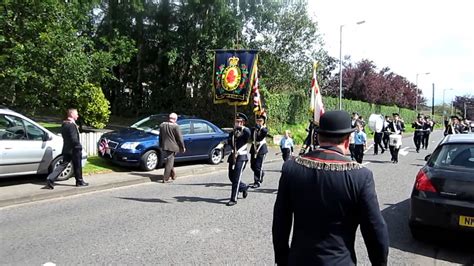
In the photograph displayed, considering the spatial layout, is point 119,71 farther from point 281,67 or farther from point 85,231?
point 85,231

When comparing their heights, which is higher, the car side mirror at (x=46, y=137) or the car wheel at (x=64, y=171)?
the car side mirror at (x=46, y=137)

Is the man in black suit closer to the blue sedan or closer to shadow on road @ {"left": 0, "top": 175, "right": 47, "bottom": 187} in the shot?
shadow on road @ {"left": 0, "top": 175, "right": 47, "bottom": 187}

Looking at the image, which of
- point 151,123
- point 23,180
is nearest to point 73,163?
point 23,180

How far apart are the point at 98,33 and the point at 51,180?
17135 mm

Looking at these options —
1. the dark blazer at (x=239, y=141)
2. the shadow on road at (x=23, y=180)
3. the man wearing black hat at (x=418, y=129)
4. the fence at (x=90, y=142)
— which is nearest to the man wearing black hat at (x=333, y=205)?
the dark blazer at (x=239, y=141)

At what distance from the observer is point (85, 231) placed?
6355 mm

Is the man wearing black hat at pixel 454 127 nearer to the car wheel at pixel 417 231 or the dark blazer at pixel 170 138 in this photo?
the dark blazer at pixel 170 138

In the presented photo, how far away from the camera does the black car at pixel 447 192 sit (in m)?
5.50

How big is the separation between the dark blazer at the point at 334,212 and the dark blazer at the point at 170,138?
322 inches

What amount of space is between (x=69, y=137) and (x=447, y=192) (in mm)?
7246

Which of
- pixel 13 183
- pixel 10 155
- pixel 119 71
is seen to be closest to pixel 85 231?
pixel 10 155

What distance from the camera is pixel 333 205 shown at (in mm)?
2617

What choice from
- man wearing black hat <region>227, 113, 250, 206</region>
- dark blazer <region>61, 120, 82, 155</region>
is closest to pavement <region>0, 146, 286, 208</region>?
dark blazer <region>61, 120, 82, 155</region>

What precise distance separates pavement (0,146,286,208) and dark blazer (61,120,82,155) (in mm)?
844
